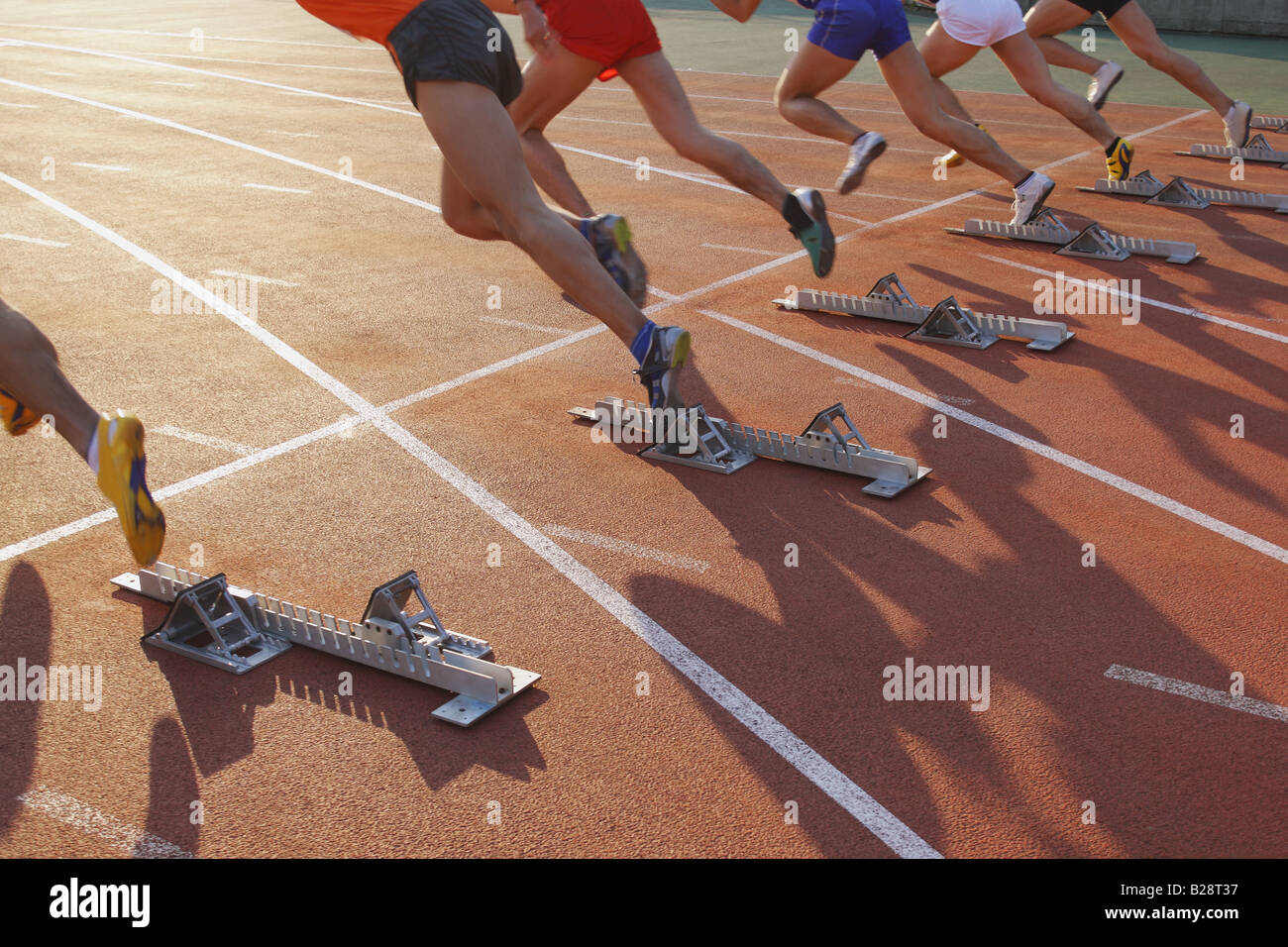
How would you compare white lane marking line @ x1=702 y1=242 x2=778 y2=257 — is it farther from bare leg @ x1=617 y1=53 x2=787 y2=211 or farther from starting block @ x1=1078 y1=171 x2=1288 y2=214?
starting block @ x1=1078 y1=171 x2=1288 y2=214

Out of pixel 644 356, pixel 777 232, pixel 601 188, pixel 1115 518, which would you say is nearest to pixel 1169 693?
pixel 1115 518

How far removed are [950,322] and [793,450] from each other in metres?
1.91

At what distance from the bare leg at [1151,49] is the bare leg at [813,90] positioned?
410 cm

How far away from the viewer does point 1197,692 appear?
145 inches

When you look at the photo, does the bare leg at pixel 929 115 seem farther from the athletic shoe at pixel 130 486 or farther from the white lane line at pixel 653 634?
the athletic shoe at pixel 130 486

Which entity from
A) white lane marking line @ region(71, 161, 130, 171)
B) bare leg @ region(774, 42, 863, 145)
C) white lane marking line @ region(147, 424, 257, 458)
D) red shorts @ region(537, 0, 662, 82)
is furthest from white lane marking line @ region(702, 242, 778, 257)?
white lane marking line @ region(71, 161, 130, 171)

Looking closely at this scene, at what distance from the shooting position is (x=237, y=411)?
6.08 meters

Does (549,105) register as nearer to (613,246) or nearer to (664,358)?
(613,246)

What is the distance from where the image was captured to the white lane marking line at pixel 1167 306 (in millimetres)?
6824

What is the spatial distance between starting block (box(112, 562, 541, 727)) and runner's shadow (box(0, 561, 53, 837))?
1.22 feet

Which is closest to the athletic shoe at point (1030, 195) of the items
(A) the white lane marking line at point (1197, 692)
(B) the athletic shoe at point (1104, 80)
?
(B) the athletic shoe at point (1104, 80)

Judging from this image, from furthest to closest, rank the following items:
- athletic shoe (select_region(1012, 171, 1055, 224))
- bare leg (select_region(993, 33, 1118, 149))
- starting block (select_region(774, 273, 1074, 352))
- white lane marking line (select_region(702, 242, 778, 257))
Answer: bare leg (select_region(993, 33, 1118, 149)) → white lane marking line (select_region(702, 242, 778, 257)) → athletic shoe (select_region(1012, 171, 1055, 224)) → starting block (select_region(774, 273, 1074, 352))

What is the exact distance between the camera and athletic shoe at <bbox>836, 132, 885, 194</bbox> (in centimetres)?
747

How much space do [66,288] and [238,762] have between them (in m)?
5.68
